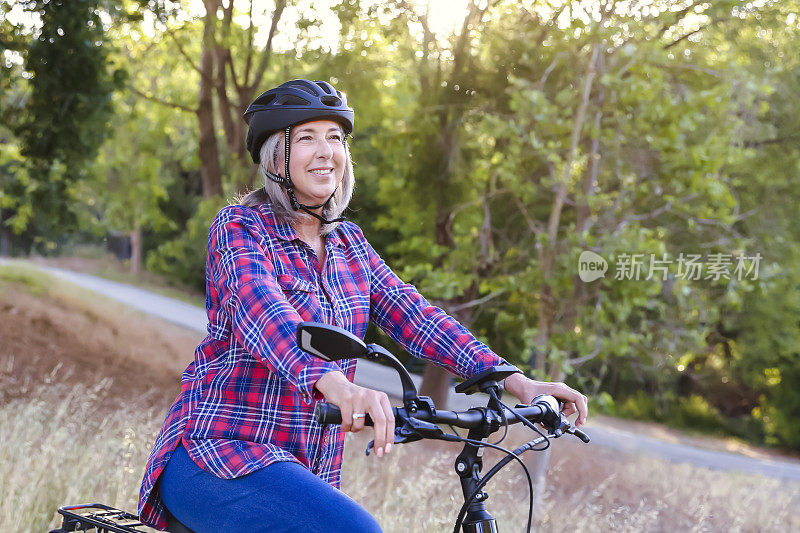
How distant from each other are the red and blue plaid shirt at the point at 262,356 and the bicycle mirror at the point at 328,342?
19 cm

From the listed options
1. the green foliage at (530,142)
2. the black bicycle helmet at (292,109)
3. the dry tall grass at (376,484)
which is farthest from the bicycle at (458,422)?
the green foliage at (530,142)

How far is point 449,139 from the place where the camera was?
10.2 m

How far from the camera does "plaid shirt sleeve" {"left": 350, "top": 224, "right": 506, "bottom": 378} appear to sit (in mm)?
2574

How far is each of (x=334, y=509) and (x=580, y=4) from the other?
7.28m

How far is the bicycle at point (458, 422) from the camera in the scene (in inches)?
71.6

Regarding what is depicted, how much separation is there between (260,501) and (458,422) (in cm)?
52

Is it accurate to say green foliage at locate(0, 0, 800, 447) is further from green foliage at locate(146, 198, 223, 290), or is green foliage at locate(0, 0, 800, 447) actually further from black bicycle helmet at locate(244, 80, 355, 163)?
black bicycle helmet at locate(244, 80, 355, 163)

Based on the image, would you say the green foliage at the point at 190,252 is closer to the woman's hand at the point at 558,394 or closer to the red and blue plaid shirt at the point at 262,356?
the red and blue plaid shirt at the point at 262,356

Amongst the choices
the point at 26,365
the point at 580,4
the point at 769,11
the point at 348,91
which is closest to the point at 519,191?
the point at 580,4

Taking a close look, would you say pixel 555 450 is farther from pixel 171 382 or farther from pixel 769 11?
pixel 769 11

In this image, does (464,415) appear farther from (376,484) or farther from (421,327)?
(376,484)

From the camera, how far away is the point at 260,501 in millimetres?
2078

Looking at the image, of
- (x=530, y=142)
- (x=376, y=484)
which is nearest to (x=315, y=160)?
(x=376, y=484)

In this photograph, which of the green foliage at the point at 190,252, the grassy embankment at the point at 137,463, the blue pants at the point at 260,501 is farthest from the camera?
the green foliage at the point at 190,252
